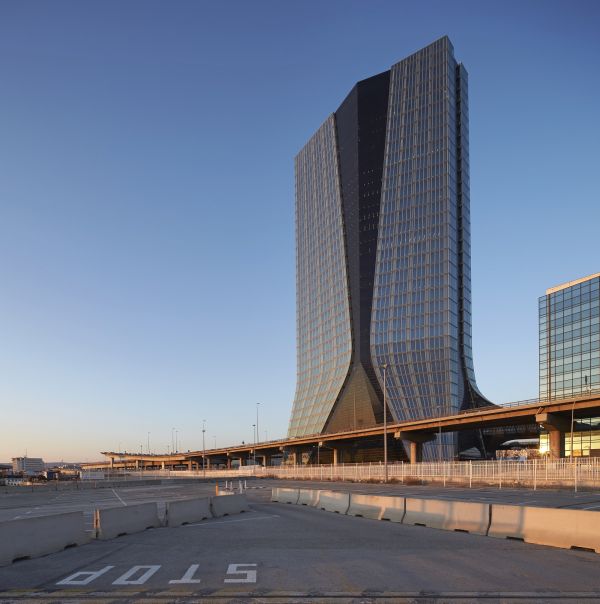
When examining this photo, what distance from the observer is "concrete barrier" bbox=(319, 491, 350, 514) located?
25.2 metres

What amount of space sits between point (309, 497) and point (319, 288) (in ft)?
449

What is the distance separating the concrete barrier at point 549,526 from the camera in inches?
525

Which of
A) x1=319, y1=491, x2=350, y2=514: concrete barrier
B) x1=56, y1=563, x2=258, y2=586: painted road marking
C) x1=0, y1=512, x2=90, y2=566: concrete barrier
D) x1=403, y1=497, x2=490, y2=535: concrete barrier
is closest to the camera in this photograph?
x1=56, y1=563, x2=258, y2=586: painted road marking

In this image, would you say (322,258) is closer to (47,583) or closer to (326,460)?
(326,460)

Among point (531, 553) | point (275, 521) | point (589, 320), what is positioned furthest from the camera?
point (589, 320)

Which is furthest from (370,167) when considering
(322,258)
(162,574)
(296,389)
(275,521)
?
(162,574)

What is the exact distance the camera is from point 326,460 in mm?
145250

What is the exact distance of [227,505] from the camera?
26562 millimetres

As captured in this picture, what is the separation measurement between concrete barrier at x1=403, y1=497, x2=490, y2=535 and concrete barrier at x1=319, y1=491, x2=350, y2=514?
17.9 ft

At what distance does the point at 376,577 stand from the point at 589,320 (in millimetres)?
101705

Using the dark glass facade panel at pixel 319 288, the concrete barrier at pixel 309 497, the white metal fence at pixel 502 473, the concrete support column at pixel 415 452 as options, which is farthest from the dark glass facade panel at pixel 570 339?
the concrete barrier at pixel 309 497

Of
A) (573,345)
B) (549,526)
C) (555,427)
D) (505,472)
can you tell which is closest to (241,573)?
(549,526)

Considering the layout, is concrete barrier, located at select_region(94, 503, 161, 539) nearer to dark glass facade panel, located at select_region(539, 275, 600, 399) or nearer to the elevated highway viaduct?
the elevated highway viaduct

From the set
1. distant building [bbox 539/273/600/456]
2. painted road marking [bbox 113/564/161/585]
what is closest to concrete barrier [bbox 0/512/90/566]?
painted road marking [bbox 113/564/161/585]
